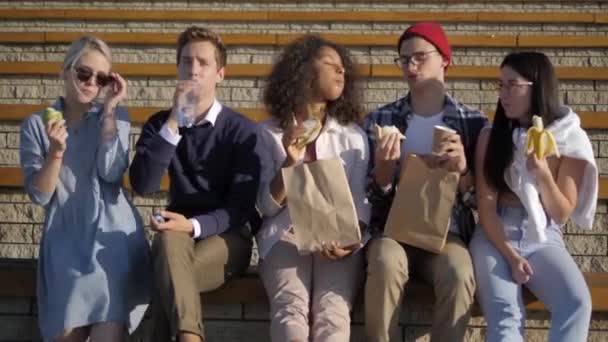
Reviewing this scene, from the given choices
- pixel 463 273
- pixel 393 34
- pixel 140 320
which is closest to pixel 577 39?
pixel 393 34

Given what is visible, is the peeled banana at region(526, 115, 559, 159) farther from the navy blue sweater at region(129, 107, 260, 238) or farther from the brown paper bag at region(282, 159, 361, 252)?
the navy blue sweater at region(129, 107, 260, 238)

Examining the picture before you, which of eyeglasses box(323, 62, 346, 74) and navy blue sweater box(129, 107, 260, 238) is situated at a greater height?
eyeglasses box(323, 62, 346, 74)

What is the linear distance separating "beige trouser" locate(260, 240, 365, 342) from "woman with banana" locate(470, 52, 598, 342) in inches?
17.6

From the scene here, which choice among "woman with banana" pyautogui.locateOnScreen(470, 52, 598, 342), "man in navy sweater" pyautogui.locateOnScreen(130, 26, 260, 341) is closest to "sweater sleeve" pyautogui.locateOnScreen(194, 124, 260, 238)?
"man in navy sweater" pyautogui.locateOnScreen(130, 26, 260, 341)

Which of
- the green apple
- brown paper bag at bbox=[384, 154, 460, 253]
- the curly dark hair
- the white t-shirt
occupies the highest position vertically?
the curly dark hair

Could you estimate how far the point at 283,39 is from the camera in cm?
706

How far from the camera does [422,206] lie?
10.7ft

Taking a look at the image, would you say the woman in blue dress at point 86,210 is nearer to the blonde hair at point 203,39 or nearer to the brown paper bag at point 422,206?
the blonde hair at point 203,39

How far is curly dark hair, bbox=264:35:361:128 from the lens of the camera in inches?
141

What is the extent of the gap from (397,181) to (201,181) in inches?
28.2

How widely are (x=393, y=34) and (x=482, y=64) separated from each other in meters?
0.92

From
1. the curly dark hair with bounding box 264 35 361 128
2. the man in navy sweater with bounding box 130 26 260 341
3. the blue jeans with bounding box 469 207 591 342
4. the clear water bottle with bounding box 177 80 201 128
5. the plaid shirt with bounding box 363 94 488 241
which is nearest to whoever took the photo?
the blue jeans with bounding box 469 207 591 342

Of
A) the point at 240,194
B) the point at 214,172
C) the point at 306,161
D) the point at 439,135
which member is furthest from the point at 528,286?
the point at 214,172

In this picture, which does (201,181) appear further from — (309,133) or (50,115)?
(50,115)
